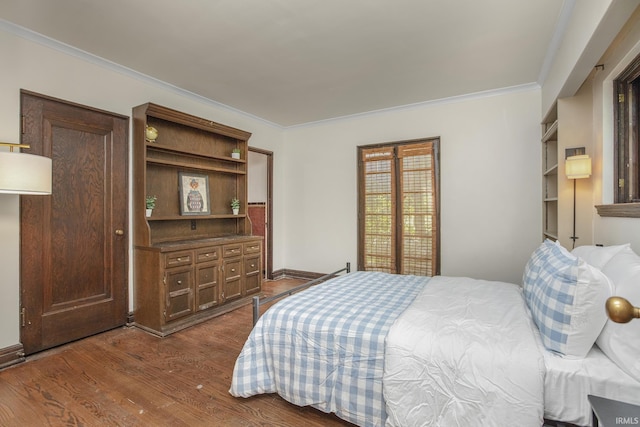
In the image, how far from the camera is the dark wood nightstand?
0.83 metres

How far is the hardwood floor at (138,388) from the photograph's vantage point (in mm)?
1751

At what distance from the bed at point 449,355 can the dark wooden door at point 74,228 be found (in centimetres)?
193

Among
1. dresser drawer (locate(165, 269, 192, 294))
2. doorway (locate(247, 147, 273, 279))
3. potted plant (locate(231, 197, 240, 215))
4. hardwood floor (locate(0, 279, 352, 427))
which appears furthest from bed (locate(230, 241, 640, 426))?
doorway (locate(247, 147, 273, 279))

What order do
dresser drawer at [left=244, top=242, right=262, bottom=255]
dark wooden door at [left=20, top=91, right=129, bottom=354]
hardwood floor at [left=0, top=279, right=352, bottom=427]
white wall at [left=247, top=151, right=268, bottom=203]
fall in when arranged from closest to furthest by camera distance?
hardwood floor at [left=0, top=279, right=352, bottom=427]
dark wooden door at [left=20, top=91, right=129, bottom=354]
dresser drawer at [left=244, top=242, right=262, bottom=255]
white wall at [left=247, top=151, right=268, bottom=203]

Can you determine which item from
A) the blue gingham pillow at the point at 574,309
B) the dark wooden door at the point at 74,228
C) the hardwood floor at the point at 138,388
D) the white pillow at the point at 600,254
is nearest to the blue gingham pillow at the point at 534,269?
the white pillow at the point at 600,254

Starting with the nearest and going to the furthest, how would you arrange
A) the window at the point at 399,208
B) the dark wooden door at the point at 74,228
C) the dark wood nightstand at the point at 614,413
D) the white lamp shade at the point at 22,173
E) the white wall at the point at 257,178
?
1. the dark wood nightstand at the point at 614,413
2. the white lamp shade at the point at 22,173
3. the dark wooden door at the point at 74,228
4. the window at the point at 399,208
5. the white wall at the point at 257,178

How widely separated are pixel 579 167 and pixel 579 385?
1.84 meters

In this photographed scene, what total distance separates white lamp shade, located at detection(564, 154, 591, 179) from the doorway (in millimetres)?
4035

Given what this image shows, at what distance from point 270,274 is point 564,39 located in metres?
4.74

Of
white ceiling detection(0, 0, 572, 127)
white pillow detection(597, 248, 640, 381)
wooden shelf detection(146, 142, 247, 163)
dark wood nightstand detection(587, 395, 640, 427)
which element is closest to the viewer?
dark wood nightstand detection(587, 395, 640, 427)

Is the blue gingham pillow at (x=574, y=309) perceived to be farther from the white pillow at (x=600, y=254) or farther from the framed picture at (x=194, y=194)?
the framed picture at (x=194, y=194)

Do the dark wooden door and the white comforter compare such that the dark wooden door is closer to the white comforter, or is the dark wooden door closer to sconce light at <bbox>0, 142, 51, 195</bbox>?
sconce light at <bbox>0, 142, 51, 195</bbox>

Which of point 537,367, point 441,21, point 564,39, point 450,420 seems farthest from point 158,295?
point 564,39

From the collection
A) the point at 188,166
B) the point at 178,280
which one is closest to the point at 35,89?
the point at 188,166
